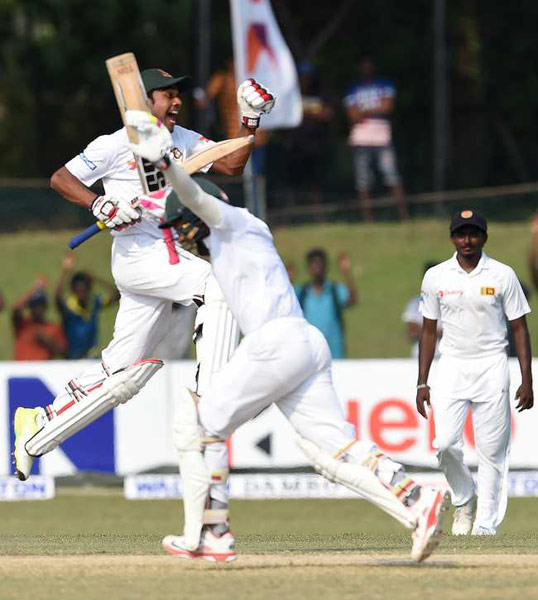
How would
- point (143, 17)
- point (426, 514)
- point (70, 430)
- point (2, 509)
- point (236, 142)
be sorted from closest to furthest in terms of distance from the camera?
point (426, 514) → point (236, 142) → point (70, 430) → point (2, 509) → point (143, 17)

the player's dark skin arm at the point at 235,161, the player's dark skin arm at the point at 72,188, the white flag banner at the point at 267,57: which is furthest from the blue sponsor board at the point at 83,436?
the player's dark skin arm at the point at 235,161

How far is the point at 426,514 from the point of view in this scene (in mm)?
7312

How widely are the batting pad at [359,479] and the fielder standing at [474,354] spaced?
126 inches

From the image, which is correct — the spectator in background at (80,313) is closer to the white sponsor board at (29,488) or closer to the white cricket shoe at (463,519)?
the white sponsor board at (29,488)

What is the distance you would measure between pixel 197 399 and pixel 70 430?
1.77m

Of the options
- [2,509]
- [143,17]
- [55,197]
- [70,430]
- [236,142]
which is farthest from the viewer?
[143,17]

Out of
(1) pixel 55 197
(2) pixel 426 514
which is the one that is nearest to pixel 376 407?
(1) pixel 55 197

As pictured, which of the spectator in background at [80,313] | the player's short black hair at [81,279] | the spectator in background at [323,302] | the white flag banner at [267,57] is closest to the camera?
the spectator in background at [323,302]

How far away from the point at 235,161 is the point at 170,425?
607 centimetres

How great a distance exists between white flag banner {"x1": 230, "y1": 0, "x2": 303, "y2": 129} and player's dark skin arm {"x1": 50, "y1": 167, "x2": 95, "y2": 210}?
758 cm

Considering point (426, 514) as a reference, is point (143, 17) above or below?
above

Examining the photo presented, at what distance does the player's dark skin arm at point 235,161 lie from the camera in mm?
8656

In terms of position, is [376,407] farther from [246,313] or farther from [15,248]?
[246,313]

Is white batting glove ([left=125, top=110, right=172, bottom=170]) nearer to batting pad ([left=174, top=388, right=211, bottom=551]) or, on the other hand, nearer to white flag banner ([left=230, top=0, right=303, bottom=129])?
batting pad ([left=174, top=388, right=211, bottom=551])
